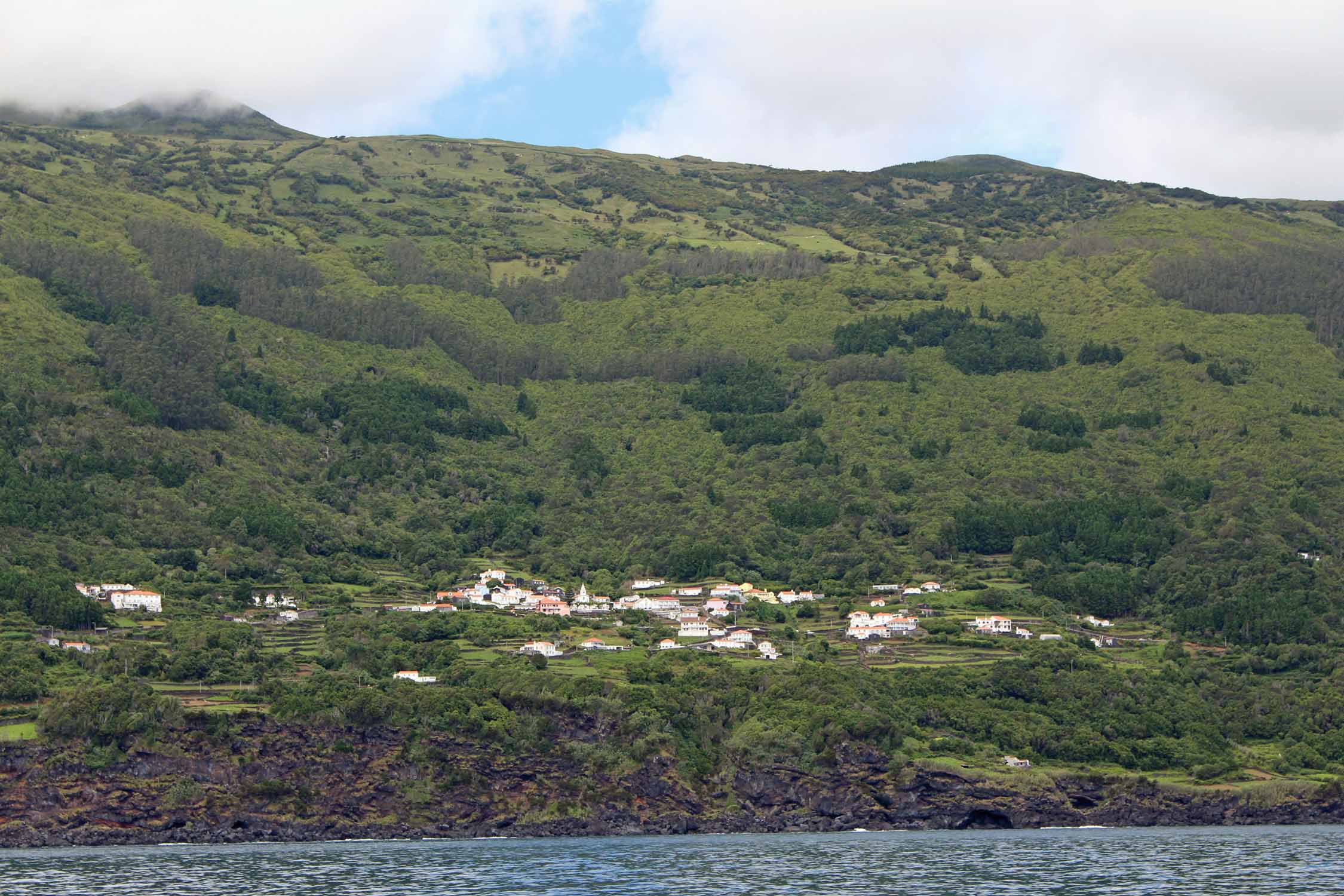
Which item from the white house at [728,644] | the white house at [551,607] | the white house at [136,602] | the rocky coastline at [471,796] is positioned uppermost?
the white house at [136,602]

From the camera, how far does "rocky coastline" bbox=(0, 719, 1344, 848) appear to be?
103 m

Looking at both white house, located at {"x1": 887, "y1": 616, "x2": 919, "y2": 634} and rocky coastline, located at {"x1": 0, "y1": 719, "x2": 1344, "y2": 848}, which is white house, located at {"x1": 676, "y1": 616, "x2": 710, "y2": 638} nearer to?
white house, located at {"x1": 887, "y1": 616, "x2": 919, "y2": 634}

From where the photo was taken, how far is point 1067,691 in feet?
425

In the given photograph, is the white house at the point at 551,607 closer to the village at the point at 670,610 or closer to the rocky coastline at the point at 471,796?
the village at the point at 670,610

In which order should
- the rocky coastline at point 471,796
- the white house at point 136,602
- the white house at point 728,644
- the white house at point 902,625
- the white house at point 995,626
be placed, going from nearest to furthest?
the rocky coastline at point 471,796
the white house at point 136,602
the white house at point 728,644
the white house at point 902,625
the white house at point 995,626

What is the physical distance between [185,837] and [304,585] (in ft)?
172

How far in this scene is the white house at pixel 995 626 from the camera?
147 metres

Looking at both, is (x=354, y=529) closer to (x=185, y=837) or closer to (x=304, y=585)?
(x=304, y=585)

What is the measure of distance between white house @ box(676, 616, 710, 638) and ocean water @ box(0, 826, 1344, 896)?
35.1 meters

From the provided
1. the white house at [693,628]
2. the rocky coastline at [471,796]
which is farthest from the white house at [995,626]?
the rocky coastline at [471,796]

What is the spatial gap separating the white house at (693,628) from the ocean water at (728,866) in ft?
115

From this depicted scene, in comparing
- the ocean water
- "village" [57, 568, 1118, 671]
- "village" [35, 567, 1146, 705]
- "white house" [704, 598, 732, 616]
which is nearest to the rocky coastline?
the ocean water

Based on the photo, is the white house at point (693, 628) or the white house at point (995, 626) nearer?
the white house at point (693, 628)

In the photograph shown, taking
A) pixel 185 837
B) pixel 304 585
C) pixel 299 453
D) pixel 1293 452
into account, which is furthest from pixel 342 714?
pixel 1293 452
